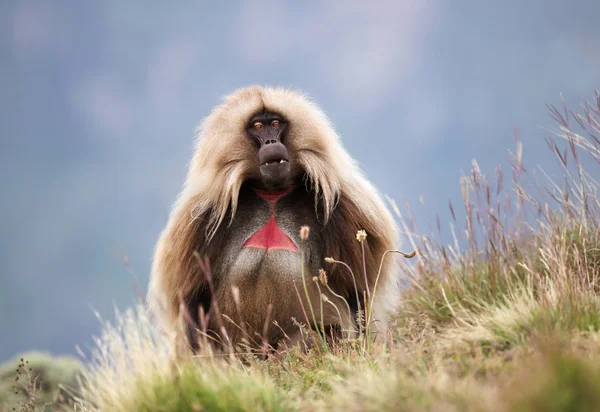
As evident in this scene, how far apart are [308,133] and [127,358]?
2.34 meters

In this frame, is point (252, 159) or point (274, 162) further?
point (252, 159)

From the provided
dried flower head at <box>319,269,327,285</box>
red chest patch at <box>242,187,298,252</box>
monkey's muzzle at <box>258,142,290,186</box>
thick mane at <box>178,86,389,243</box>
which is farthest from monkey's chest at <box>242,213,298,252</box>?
dried flower head at <box>319,269,327,285</box>

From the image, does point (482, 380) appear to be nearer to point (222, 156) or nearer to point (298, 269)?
point (298, 269)

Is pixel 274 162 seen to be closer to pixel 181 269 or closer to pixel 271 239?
pixel 271 239

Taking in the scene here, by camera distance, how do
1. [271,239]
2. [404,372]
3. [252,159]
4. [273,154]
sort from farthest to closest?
[252,159] < [271,239] < [273,154] < [404,372]

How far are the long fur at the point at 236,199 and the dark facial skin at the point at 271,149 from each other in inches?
2.3

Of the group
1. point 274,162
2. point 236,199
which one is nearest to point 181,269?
point 236,199

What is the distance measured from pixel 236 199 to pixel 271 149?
497mm

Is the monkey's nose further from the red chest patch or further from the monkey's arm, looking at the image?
the monkey's arm

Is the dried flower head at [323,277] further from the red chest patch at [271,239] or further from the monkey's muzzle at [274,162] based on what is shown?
the monkey's muzzle at [274,162]

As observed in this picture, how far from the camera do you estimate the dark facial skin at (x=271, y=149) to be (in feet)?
16.3

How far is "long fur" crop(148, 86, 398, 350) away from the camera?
17.1 ft

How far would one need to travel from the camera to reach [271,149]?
4961 millimetres

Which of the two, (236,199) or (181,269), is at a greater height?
(236,199)
